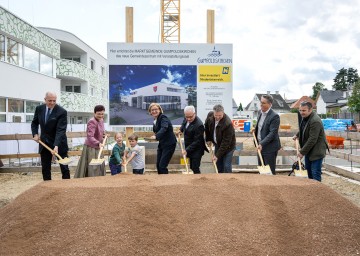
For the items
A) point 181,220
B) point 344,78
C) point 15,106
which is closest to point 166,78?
point 181,220

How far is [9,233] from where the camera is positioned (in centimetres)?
323

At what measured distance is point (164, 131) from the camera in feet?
20.1

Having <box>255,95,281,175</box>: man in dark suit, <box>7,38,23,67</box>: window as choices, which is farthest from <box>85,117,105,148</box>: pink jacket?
<box>7,38,23,67</box>: window

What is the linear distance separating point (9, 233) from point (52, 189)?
731 millimetres

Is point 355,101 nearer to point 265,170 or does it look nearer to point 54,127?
point 265,170

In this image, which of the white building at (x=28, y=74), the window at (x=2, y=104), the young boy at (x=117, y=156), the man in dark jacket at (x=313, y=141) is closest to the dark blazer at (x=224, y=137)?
the man in dark jacket at (x=313, y=141)

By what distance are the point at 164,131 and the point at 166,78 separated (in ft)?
10.0

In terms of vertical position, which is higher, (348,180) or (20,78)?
(20,78)

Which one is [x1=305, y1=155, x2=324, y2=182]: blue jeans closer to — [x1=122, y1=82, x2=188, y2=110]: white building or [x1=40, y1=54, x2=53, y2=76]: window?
[x1=122, y1=82, x2=188, y2=110]: white building

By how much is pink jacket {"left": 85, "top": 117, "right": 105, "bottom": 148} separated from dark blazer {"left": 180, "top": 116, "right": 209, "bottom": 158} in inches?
56.0

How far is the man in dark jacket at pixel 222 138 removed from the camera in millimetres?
5910

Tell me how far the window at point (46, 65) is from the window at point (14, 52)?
273 cm

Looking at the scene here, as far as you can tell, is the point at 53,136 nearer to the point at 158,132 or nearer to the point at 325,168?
the point at 158,132

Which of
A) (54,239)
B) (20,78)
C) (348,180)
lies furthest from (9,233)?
(20,78)
